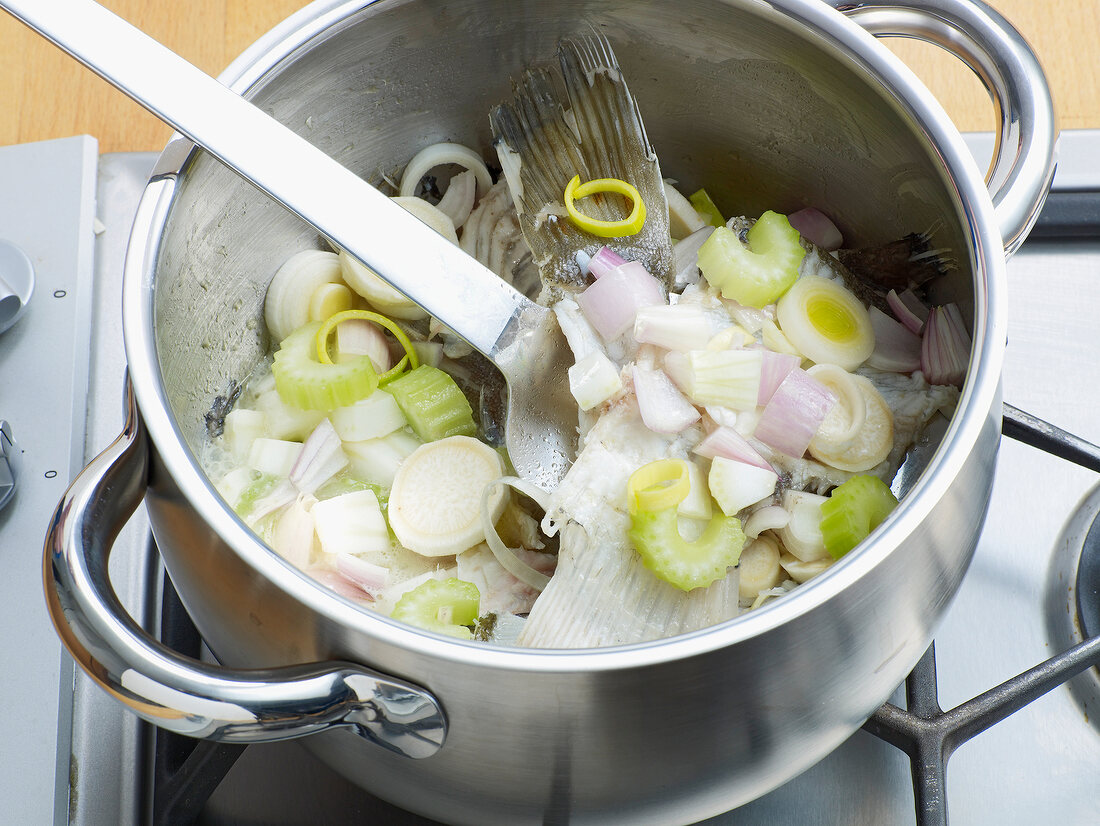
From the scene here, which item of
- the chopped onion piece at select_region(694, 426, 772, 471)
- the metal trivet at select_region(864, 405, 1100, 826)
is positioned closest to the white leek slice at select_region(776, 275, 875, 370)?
the chopped onion piece at select_region(694, 426, 772, 471)

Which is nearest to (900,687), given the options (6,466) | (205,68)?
(6,466)

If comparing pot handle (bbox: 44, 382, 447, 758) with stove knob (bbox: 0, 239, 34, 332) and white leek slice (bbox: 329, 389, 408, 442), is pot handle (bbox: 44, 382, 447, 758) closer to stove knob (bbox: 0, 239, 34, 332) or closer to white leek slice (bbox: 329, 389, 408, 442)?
white leek slice (bbox: 329, 389, 408, 442)

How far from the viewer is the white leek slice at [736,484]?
68 cm

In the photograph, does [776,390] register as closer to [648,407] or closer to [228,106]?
[648,407]

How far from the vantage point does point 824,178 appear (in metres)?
0.81

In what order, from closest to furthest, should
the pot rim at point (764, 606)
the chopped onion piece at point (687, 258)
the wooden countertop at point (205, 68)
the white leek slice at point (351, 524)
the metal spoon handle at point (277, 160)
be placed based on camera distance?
the pot rim at point (764, 606) < the metal spoon handle at point (277, 160) < the white leek slice at point (351, 524) < the chopped onion piece at point (687, 258) < the wooden countertop at point (205, 68)

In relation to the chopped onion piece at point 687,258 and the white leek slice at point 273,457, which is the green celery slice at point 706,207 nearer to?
the chopped onion piece at point 687,258

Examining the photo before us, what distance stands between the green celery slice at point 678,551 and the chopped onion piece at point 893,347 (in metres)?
0.21

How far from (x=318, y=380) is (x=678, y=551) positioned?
0.31m

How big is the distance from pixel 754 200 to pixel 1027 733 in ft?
1.61

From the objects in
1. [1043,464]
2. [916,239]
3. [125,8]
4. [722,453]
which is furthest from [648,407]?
[125,8]

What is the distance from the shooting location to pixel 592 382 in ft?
2.34

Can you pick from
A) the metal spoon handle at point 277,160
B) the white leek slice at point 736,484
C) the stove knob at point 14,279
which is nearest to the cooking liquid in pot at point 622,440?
the white leek slice at point 736,484

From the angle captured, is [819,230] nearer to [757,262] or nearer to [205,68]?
[757,262]
